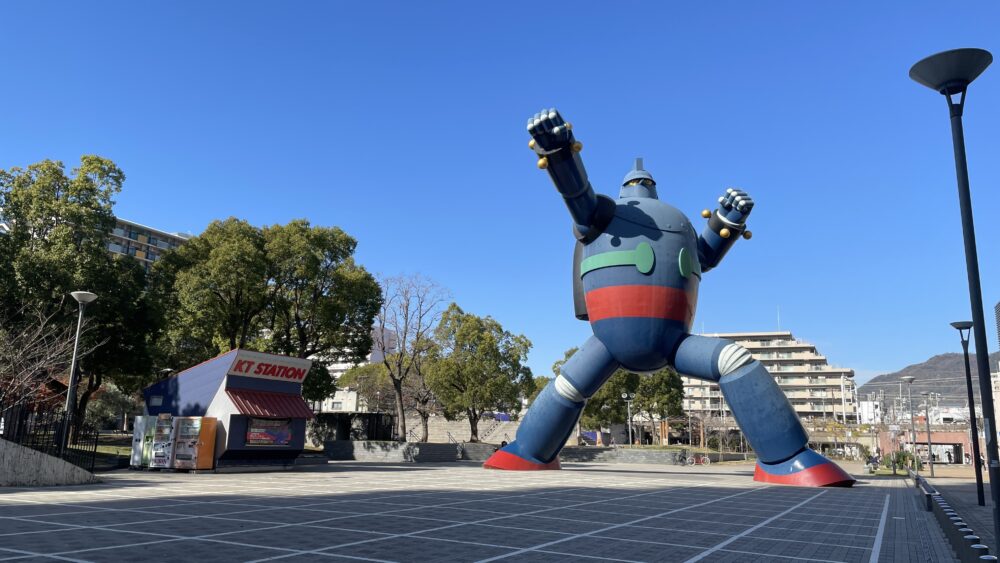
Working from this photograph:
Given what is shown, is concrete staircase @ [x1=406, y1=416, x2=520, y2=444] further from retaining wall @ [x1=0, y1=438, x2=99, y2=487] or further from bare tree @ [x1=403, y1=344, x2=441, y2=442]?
retaining wall @ [x1=0, y1=438, x2=99, y2=487]

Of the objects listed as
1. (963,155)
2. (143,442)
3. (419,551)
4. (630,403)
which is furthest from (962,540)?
(630,403)

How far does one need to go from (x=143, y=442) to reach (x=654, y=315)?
17.2 metres

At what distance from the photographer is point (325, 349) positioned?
112ft

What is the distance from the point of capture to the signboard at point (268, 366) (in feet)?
75.0

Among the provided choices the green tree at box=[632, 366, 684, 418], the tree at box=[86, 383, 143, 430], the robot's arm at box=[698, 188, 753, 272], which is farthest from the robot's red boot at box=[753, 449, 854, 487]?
the tree at box=[86, 383, 143, 430]

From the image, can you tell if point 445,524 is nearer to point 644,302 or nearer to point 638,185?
point 644,302

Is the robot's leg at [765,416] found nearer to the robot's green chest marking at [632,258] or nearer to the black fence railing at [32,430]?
the robot's green chest marking at [632,258]

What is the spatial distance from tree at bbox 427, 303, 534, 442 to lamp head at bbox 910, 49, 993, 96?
118 ft

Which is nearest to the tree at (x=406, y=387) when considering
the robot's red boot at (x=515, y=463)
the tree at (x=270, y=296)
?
the tree at (x=270, y=296)

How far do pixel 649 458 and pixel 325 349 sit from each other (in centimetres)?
2183

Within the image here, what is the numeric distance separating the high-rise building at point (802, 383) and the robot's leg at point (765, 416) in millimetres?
80974

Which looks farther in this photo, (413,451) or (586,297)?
(413,451)

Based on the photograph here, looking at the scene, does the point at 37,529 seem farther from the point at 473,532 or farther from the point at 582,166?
the point at 582,166

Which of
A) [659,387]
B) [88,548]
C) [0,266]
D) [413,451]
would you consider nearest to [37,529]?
[88,548]
